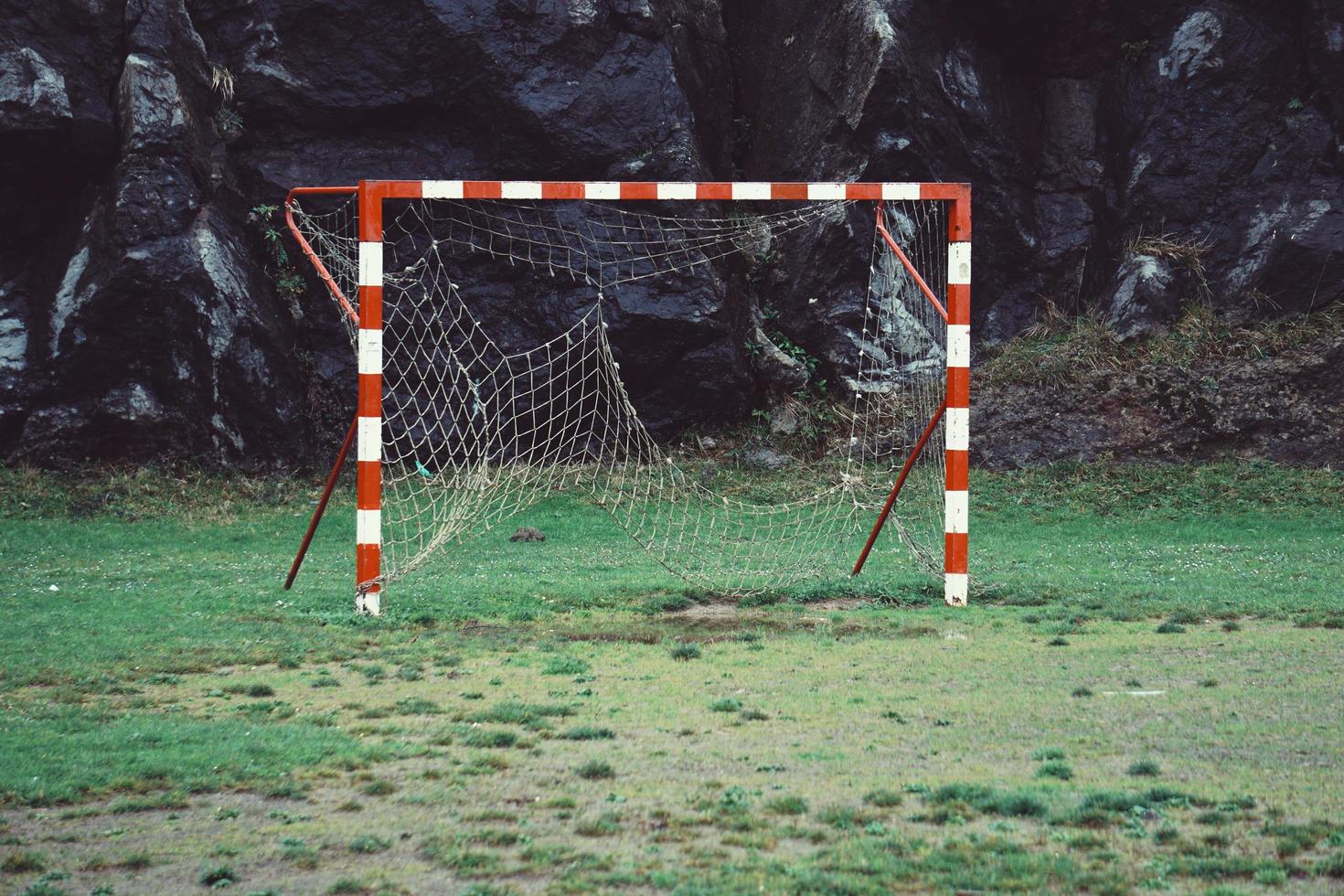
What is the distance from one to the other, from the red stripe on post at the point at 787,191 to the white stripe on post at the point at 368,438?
3.13 m

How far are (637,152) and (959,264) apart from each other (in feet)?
27.4

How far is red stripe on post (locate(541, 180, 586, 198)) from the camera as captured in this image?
8641mm

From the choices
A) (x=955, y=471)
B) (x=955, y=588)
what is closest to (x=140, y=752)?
(x=955, y=588)

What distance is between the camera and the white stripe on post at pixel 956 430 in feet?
29.7

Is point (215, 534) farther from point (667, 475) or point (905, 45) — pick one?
point (905, 45)

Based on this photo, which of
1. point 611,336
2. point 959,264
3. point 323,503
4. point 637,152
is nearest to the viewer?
point 323,503

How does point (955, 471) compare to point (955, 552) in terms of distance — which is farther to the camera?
point (955, 471)

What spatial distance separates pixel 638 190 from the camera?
8891mm

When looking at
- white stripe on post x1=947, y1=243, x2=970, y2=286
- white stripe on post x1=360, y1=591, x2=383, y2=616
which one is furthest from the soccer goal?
white stripe on post x1=360, y1=591, x2=383, y2=616

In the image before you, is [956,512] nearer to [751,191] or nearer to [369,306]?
[751,191]

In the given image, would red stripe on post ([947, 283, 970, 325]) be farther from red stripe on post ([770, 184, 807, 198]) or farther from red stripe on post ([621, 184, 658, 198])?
red stripe on post ([621, 184, 658, 198])

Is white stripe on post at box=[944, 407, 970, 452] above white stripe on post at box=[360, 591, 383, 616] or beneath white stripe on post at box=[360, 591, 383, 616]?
above

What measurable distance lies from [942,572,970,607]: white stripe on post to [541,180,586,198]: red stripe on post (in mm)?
3600

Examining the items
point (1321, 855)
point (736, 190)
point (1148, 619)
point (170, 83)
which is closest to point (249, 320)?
point (170, 83)
